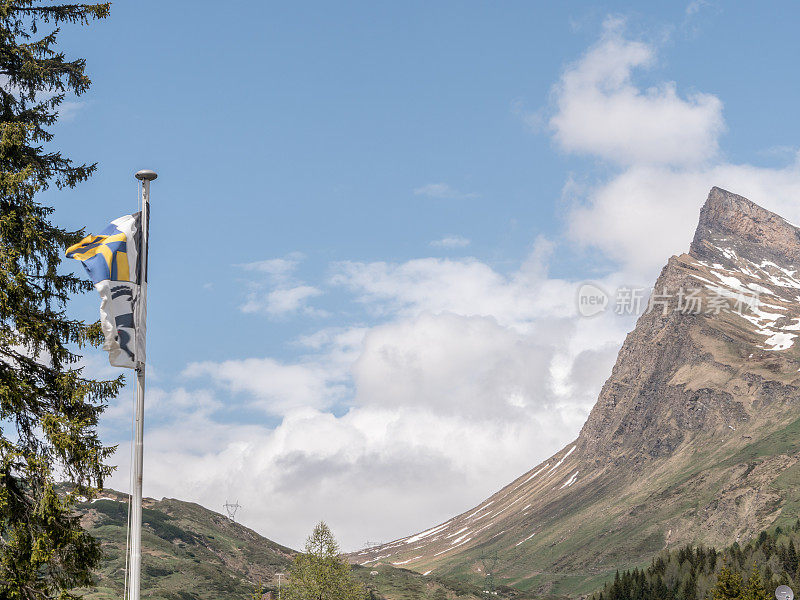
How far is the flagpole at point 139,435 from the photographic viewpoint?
22438 mm

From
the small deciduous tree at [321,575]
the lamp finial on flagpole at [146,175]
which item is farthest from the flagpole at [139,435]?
the small deciduous tree at [321,575]

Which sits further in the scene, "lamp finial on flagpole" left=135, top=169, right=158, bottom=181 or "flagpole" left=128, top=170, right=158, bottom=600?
"lamp finial on flagpole" left=135, top=169, right=158, bottom=181

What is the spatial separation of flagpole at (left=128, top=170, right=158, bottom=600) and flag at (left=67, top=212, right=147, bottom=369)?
0.06 meters

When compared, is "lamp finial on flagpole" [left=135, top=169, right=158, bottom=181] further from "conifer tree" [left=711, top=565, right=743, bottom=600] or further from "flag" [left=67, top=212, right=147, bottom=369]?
"conifer tree" [left=711, top=565, right=743, bottom=600]

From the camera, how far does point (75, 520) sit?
899 inches

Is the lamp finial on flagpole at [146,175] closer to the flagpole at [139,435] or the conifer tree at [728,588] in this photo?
the flagpole at [139,435]

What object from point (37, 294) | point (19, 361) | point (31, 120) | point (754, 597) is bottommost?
point (754, 597)

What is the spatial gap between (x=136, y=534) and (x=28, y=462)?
11.4ft

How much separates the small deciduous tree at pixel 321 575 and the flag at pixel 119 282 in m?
86.7

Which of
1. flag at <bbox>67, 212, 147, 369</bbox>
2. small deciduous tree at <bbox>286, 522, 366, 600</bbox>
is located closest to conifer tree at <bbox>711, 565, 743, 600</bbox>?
small deciduous tree at <bbox>286, 522, 366, 600</bbox>

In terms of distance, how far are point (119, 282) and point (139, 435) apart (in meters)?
4.29

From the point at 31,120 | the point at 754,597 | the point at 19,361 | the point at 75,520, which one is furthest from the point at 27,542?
the point at 754,597

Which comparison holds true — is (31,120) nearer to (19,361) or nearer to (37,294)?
(37,294)

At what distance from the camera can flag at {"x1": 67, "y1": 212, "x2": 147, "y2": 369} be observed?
76.8 feet
